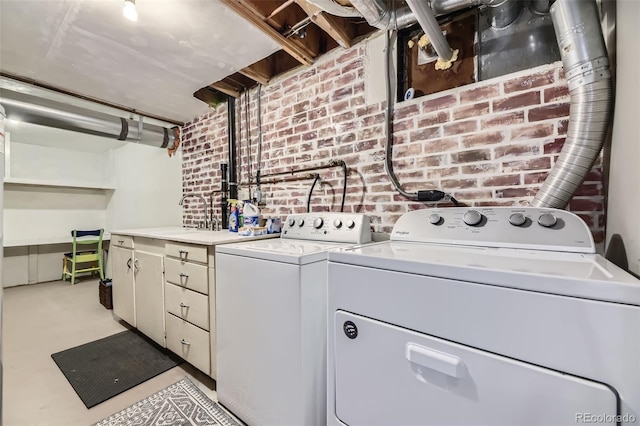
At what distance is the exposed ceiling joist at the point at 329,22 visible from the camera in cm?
156

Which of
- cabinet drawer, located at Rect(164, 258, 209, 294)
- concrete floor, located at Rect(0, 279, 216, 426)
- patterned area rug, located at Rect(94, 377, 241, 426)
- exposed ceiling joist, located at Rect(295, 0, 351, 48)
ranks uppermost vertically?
exposed ceiling joist, located at Rect(295, 0, 351, 48)

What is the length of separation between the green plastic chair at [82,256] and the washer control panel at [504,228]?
214 inches

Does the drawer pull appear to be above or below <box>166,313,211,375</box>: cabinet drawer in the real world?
above

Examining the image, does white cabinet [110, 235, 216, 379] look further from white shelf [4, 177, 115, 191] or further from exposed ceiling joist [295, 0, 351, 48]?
white shelf [4, 177, 115, 191]

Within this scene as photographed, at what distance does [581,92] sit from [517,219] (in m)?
0.53

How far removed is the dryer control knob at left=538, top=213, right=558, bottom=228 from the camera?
1.00m

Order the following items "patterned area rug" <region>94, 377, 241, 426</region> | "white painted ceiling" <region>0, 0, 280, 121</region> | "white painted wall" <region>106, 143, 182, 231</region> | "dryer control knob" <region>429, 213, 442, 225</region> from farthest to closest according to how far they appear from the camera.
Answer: "white painted wall" <region>106, 143, 182, 231</region>, "white painted ceiling" <region>0, 0, 280, 121</region>, "patterned area rug" <region>94, 377, 241, 426</region>, "dryer control knob" <region>429, 213, 442, 225</region>

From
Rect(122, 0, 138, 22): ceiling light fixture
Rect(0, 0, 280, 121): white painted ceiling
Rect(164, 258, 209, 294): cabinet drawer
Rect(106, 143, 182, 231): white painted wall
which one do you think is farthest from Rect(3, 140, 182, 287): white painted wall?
Rect(122, 0, 138, 22): ceiling light fixture

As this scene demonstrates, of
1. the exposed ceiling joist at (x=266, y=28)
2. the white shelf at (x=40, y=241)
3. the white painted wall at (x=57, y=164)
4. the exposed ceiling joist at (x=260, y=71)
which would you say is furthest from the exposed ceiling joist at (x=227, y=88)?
the white shelf at (x=40, y=241)

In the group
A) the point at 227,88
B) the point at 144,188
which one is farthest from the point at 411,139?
the point at 144,188

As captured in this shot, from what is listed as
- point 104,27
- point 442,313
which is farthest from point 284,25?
point 442,313

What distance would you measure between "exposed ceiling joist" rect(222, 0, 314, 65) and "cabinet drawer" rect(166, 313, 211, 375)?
196 centimetres

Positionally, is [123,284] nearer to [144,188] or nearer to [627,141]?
[144,188]

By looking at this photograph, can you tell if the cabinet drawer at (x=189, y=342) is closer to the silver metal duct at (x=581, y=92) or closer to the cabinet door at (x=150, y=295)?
the cabinet door at (x=150, y=295)
